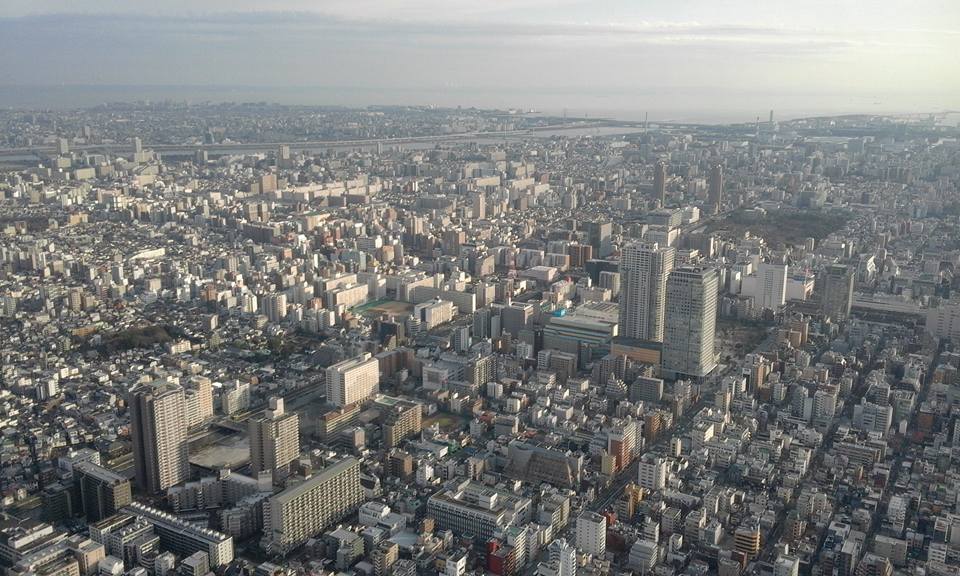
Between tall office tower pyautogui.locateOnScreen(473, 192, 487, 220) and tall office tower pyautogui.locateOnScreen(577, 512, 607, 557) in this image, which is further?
tall office tower pyautogui.locateOnScreen(473, 192, 487, 220)

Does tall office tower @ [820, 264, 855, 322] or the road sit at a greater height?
tall office tower @ [820, 264, 855, 322]

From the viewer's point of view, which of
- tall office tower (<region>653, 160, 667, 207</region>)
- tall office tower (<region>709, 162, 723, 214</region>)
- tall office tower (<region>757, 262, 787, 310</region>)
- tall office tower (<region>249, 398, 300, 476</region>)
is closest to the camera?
tall office tower (<region>249, 398, 300, 476</region>)

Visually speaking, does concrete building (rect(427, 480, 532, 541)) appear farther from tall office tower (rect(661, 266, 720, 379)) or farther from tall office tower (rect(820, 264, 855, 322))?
tall office tower (rect(820, 264, 855, 322))

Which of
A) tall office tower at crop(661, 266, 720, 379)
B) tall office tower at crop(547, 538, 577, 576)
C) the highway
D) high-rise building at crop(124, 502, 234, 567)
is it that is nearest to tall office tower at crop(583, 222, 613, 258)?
tall office tower at crop(661, 266, 720, 379)

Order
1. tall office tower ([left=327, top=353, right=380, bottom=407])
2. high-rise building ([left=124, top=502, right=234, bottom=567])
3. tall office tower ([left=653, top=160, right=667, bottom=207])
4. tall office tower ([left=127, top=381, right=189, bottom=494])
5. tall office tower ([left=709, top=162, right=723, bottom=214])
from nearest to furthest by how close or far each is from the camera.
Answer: high-rise building ([left=124, top=502, right=234, bottom=567]), tall office tower ([left=127, top=381, right=189, bottom=494]), tall office tower ([left=327, top=353, right=380, bottom=407]), tall office tower ([left=709, top=162, right=723, bottom=214]), tall office tower ([left=653, top=160, right=667, bottom=207])

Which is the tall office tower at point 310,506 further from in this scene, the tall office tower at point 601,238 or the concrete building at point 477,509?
the tall office tower at point 601,238

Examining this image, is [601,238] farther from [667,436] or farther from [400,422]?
[400,422]

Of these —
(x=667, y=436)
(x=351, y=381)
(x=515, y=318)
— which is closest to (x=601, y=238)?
(x=515, y=318)
